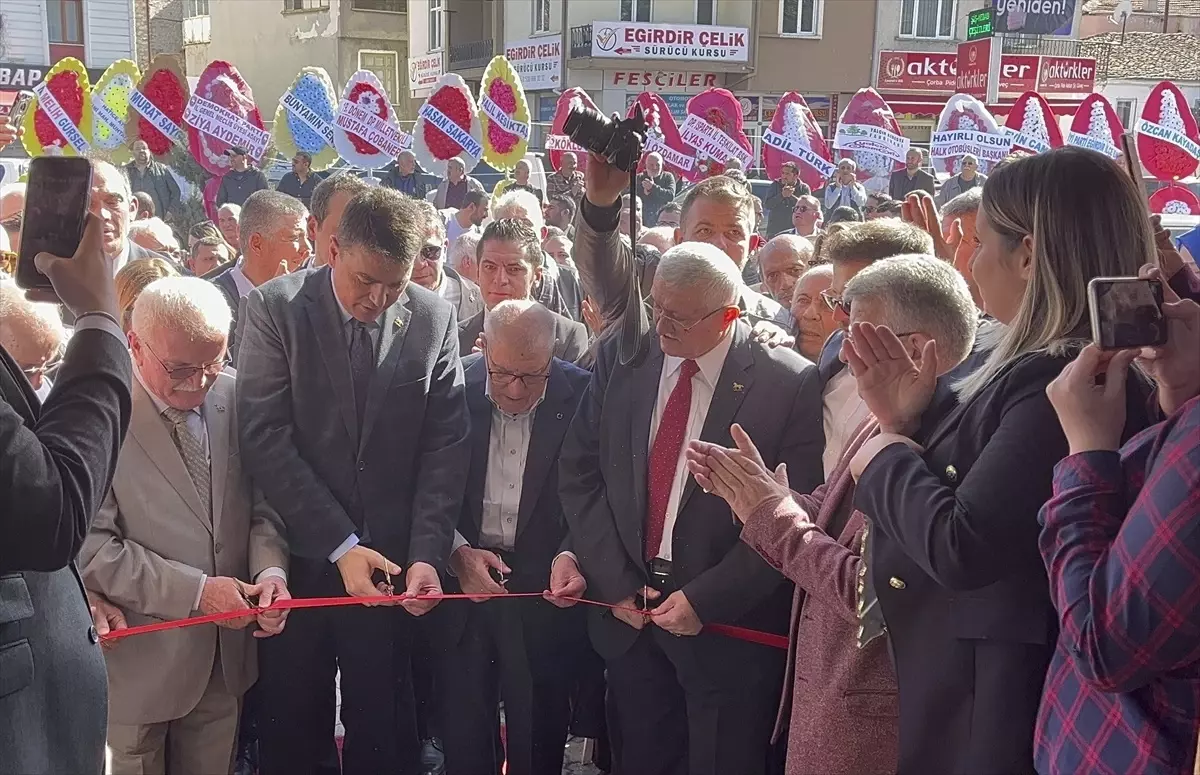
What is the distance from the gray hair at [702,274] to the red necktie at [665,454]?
23 centimetres

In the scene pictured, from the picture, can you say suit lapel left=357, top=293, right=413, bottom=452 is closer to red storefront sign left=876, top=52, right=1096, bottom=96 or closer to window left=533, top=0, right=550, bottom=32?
red storefront sign left=876, top=52, right=1096, bottom=96

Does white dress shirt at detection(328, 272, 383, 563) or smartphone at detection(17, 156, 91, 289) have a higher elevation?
smartphone at detection(17, 156, 91, 289)

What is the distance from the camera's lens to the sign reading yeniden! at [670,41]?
97.7ft

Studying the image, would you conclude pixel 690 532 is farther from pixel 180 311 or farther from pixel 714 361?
pixel 180 311

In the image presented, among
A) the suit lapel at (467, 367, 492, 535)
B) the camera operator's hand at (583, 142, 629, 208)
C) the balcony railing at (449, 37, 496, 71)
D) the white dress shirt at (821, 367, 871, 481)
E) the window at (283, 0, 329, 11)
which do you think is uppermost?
the window at (283, 0, 329, 11)

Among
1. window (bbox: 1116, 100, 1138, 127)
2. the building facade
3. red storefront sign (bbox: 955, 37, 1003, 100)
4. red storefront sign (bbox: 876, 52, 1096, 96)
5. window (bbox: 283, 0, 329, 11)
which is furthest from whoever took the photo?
window (bbox: 283, 0, 329, 11)

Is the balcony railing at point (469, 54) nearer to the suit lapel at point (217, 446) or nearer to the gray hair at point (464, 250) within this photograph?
the gray hair at point (464, 250)

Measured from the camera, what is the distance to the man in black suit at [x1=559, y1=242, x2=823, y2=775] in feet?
10.6

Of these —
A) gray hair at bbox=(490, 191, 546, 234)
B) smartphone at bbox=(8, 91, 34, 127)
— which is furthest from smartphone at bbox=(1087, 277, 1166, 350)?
smartphone at bbox=(8, 91, 34, 127)

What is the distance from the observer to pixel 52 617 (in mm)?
1942

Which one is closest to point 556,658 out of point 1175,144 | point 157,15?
point 1175,144

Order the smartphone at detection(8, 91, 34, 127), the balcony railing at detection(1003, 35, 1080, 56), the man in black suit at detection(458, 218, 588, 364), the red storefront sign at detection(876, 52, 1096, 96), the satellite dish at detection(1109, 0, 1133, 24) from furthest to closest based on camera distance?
the satellite dish at detection(1109, 0, 1133, 24)
the balcony railing at detection(1003, 35, 1080, 56)
the red storefront sign at detection(876, 52, 1096, 96)
the smartphone at detection(8, 91, 34, 127)
the man in black suit at detection(458, 218, 588, 364)

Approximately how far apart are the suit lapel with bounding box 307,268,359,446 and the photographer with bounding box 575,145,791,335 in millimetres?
843

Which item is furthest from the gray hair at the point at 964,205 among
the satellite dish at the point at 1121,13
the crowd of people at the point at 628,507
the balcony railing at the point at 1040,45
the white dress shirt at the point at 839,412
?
the satellite dish at the point at 1121,13
